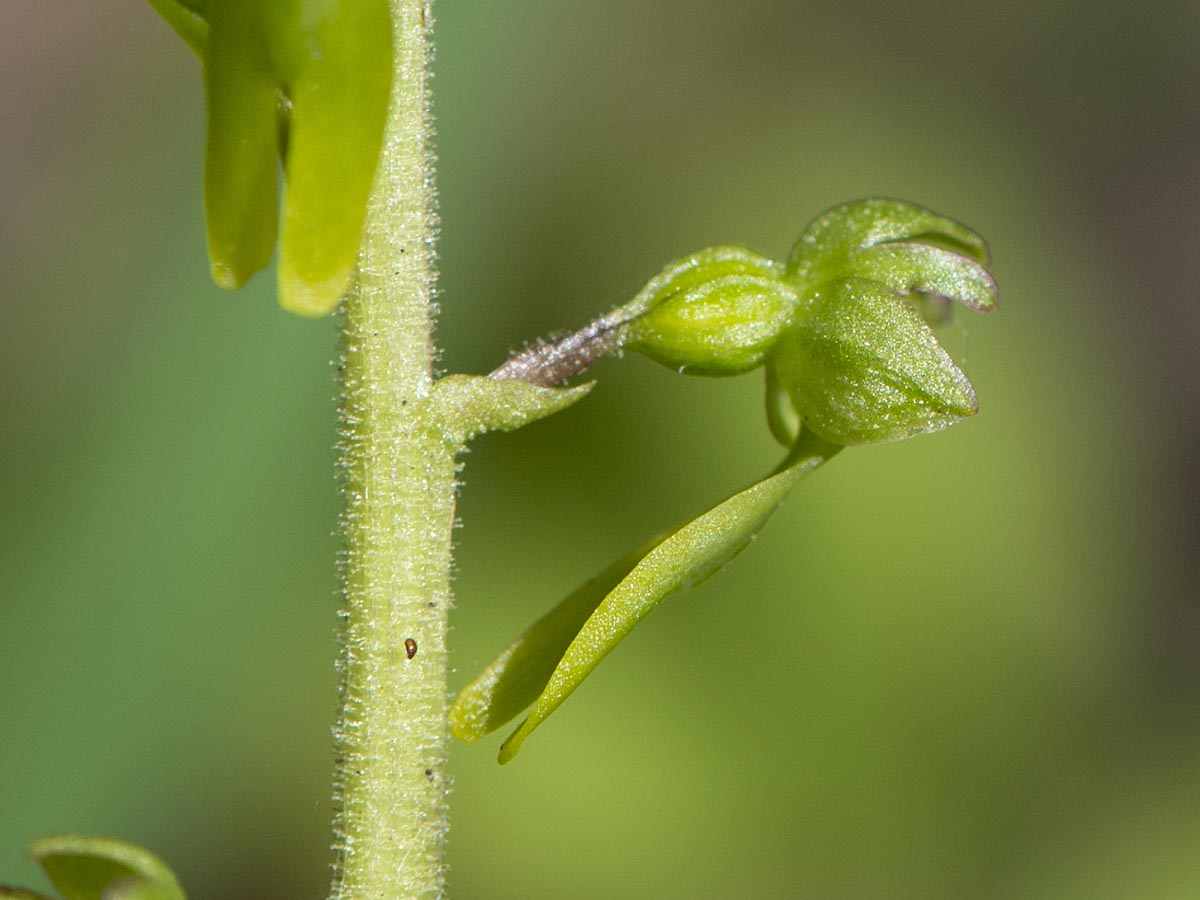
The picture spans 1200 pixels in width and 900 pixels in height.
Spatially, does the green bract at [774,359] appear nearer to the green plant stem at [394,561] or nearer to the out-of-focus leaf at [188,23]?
the green plant stem at [394,561]

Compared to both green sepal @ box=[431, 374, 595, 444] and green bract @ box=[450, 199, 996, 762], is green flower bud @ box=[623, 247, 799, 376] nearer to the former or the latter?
green bract @ box=[450, 199, 996, 762]

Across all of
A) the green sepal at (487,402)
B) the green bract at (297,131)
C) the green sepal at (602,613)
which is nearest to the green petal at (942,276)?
the green sepal at (602,613)

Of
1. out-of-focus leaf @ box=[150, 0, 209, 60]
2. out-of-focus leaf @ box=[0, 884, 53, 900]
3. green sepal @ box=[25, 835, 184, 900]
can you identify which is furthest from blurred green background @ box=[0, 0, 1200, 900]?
out-of-focus leaf @ box=[150, 0, 209, 60]

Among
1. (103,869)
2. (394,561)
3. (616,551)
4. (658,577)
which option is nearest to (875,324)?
(658,577)

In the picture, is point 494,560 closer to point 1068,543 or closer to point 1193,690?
point 1068,543

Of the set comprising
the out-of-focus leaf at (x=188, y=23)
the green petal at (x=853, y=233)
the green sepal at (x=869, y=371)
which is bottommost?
the green sepal at (x=869, y=371)

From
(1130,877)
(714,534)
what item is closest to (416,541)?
(714,534)

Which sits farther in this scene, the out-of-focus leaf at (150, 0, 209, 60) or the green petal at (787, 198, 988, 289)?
the green petal at (787, 198, 988, 289)
